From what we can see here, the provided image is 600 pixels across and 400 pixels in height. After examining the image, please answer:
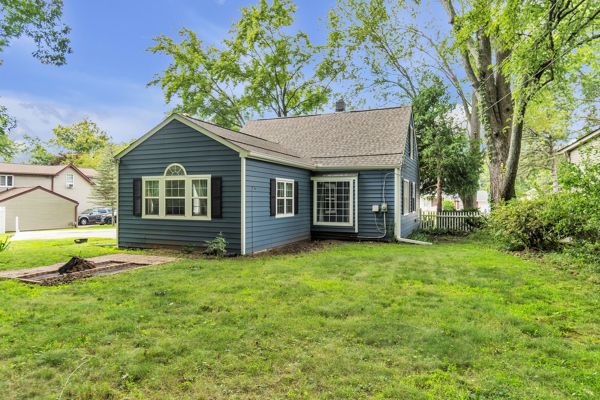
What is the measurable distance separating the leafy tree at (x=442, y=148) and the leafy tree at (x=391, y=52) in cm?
175

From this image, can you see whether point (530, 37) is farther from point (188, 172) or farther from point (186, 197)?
point (186, 197)

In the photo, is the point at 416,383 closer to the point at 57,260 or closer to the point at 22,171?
the point at 57,260

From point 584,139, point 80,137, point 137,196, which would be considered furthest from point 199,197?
point 80,137

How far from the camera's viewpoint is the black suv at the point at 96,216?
1085 inches

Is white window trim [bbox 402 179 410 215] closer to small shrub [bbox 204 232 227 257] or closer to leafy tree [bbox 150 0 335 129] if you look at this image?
small shrub [bbox 204 232 227 257]

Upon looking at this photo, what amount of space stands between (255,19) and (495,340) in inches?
1061

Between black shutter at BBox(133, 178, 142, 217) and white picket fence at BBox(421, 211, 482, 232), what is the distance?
12636 millimetres

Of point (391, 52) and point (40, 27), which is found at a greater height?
point (391, 52)

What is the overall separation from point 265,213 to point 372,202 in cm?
437

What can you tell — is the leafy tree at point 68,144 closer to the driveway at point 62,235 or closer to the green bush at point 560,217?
the driveway at point 62,235

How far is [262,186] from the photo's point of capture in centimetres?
990

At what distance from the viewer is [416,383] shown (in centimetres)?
288

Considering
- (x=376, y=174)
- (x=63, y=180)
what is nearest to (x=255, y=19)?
(x=376, y=174)

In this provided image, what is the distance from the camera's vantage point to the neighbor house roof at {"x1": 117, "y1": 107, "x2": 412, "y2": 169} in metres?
12.2
